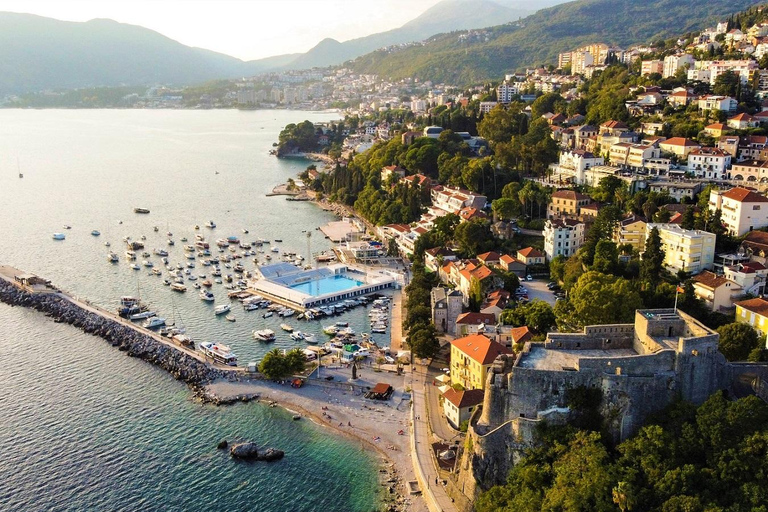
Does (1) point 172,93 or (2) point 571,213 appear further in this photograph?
(1) point 172,93

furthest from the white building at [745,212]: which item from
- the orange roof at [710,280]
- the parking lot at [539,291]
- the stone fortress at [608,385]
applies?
the stone fortress at [608,385]

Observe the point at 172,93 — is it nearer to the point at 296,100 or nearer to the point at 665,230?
the point at 296,100

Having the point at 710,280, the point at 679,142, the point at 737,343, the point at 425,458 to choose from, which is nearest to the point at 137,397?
the point at 425,458

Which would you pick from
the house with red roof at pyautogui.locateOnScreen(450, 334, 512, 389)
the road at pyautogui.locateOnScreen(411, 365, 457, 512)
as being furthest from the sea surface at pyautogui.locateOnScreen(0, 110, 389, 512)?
the house with red roof at pyautogui.locateOnScreen(450, 334, 512, 389)

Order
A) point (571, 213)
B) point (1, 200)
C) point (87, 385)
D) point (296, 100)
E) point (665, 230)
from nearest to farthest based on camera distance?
1. point (87, 385)
2. point (665, 230)
3. point (571, 213)
4. point (1, 200)
5. point (296, 100)

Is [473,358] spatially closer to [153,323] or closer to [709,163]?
[153,323]

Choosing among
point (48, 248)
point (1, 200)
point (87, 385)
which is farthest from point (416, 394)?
point (1, 200)
